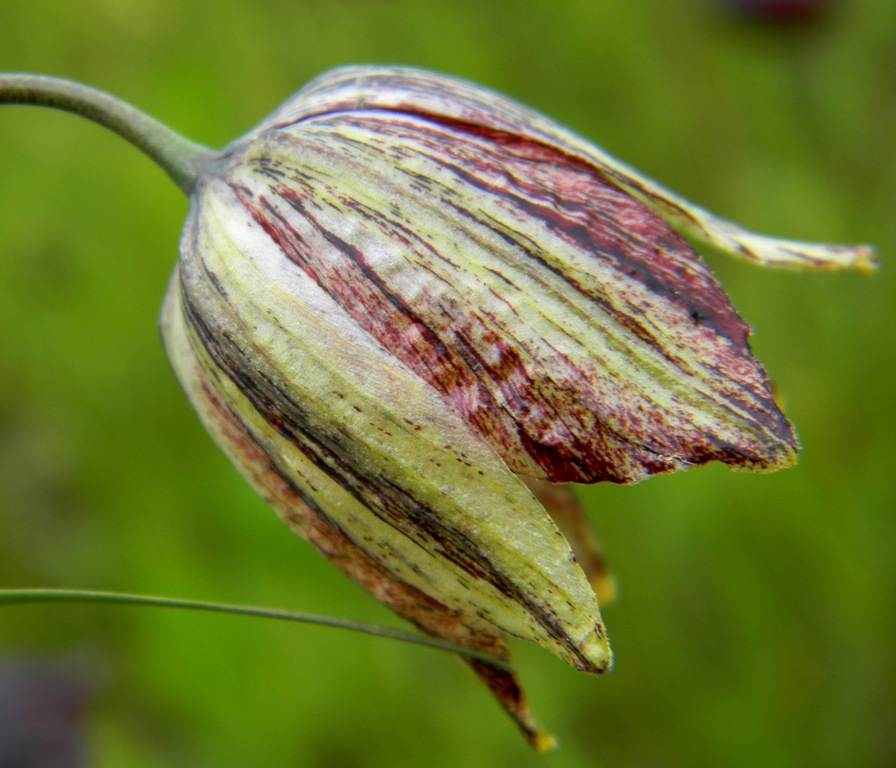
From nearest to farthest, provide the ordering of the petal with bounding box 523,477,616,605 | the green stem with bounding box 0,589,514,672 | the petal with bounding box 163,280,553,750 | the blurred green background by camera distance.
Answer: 1. the green stem with bounding box 0,589,514,672
2. the petal with bounding box 163,280,553,750
3. the petal with bounding box 523,477,616,605
4. the blurred green background

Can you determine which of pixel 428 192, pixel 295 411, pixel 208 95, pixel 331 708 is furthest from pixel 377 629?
pixel 208 95

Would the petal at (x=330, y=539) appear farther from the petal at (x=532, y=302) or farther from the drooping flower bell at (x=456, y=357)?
the petal at (x=532, y=302)

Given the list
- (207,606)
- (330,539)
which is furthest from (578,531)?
(207,606)

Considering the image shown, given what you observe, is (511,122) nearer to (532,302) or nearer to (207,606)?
(532,302)

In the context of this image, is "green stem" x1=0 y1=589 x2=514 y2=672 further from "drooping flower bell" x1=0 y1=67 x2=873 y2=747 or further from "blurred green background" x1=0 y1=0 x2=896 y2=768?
"blurred green background" x1=0 y1=0 x2=896 y2=768

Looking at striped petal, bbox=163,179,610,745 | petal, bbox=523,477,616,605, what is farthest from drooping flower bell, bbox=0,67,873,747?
petal, bbox=523,477,616,605

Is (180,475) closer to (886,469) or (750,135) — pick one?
(886,469)

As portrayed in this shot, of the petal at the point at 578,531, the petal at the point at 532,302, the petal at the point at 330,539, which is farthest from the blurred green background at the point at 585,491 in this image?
the petal at the point at 532,302
